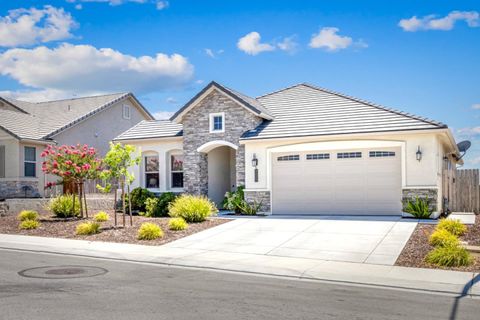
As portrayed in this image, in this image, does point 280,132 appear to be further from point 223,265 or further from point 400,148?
point 223,265

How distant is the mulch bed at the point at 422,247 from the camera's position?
11.3 meters

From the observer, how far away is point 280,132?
2077 cm

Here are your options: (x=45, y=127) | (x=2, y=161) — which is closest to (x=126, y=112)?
(x=45, y=127)

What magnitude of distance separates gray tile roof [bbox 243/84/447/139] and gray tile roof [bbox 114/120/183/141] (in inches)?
172

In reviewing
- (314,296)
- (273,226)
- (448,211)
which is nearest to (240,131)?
(273,226)

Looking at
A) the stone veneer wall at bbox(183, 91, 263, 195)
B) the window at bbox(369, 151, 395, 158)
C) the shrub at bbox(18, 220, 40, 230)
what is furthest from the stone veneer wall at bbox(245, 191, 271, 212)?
the shrub at bbox(18, 220, 40, 230)

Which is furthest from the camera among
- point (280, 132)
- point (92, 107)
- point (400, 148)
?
point (92, 107)

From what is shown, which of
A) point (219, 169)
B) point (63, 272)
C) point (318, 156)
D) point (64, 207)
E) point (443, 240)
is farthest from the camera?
point (219, 169)

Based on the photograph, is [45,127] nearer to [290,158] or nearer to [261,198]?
[261,198]

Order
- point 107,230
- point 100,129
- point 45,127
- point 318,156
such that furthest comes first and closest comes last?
point 100,129, point 45,127, point 318,156, point 107,230

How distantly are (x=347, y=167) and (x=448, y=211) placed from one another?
5.15 meters

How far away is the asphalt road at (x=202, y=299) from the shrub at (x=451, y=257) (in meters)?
2.69

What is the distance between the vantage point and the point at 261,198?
2086 cm

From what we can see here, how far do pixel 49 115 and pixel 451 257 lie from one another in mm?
27137
